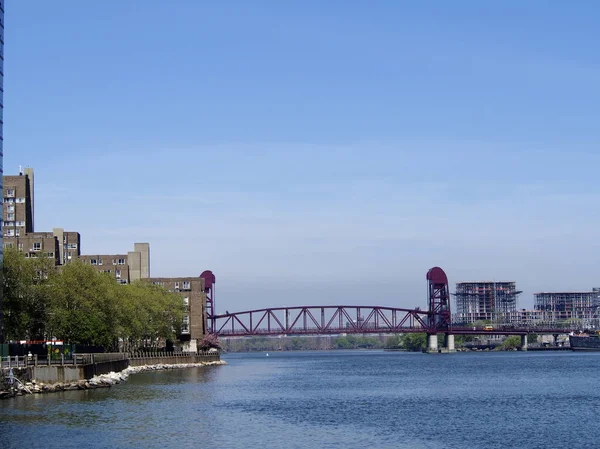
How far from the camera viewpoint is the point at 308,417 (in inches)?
2793

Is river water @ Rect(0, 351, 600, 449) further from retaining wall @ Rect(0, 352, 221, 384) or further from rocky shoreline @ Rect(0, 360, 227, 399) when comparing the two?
retaining wall @ Rect(0, 352, 221, 384)

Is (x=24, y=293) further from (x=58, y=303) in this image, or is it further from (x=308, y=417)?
(x=308, y=417)

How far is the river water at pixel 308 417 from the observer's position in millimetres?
56500

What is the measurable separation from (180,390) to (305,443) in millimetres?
45340

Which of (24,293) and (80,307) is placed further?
(80,307)

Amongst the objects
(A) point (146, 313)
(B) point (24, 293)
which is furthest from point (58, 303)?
(A) point (146, 313)

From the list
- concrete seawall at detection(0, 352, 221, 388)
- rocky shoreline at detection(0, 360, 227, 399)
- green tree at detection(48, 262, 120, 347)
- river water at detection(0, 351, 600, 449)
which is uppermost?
green tree at detection(48, 262, 120, 347)

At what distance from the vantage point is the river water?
56500mm

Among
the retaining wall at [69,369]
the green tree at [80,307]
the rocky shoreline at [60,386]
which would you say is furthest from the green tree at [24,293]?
the rocky shoreline at [60,386]

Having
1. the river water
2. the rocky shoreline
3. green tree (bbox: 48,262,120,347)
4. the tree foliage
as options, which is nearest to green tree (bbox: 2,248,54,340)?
the tree foliage

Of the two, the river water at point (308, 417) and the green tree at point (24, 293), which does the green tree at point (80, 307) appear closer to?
the green tree at point (24, 293)

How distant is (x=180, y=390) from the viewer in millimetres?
99500

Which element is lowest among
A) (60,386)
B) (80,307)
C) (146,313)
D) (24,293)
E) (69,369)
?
(60,386)

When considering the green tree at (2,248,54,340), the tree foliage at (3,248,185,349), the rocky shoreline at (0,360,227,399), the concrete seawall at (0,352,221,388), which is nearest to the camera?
the rocky shoreline at (0,360,227,399)
